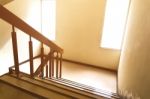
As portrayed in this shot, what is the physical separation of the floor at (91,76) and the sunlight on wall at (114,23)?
0.80 metres

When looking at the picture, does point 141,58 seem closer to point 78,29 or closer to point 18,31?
point 78,29

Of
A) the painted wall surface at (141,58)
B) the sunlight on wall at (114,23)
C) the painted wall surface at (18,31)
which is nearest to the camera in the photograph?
the painted wall surface at (141,58)

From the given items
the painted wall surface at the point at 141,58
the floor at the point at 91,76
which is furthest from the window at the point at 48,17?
the painted wall surface at the point at 141,58

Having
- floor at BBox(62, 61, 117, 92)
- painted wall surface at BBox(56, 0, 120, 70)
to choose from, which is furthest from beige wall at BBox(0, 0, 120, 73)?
floor at BBox(62, 61, 117, 92)

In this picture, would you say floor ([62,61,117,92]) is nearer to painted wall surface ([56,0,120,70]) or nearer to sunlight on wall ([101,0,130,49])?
painted wall surface ([56,0,120,70])

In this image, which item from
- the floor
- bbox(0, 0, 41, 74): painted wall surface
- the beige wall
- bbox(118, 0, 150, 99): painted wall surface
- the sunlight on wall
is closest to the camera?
bbox(118, 0, 150, 99): painted wall surface

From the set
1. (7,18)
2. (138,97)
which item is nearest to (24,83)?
(7,18)

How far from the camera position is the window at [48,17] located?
467cm

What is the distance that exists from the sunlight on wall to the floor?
2.62ft

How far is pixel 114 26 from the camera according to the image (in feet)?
13.5

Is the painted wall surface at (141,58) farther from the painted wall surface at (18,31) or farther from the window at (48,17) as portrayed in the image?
the window at (48,17)

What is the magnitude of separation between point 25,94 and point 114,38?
3238 millimetres

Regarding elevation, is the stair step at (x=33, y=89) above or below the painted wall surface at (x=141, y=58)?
below

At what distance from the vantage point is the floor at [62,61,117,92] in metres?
3.71
